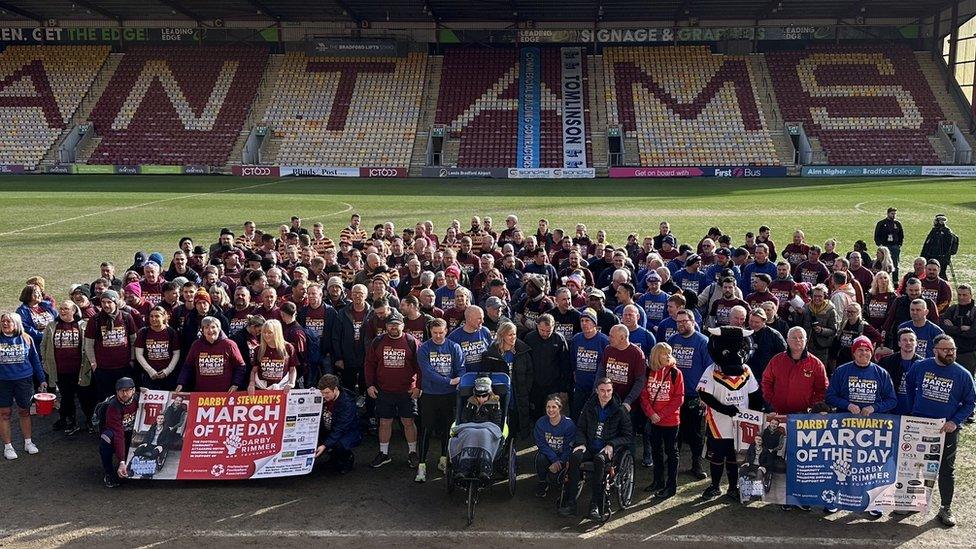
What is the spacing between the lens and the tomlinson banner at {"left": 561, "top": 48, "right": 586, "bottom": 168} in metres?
47.7

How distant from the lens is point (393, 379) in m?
8.84

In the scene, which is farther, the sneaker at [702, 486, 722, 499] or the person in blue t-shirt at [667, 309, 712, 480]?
the person in blue t-shirt at [667, 309, 712, 480]

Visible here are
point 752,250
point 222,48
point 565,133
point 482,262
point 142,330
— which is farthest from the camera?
point 222,48

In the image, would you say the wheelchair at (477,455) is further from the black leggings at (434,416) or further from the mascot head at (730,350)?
the mascot head at (730,350)

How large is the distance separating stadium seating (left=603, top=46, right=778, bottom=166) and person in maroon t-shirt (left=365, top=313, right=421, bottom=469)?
130 feet

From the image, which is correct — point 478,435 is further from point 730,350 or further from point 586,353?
point 730,350

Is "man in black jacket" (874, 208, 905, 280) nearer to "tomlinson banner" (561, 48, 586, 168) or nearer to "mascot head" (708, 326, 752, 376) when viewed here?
"mascot head" (708, 326, 752, 376)

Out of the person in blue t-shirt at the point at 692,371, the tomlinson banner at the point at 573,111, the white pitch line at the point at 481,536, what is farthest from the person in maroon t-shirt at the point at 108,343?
the tomlinson banner at the point at 573,111

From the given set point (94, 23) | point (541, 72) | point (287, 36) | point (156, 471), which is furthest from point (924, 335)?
point (94, 23)

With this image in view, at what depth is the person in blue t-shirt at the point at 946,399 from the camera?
7.48 metres

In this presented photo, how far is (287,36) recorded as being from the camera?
56.2 meters

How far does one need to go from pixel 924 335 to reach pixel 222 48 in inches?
2182

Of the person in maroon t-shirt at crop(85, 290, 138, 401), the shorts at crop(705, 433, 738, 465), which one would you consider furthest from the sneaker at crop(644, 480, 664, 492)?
the person in maroon t-shirt at crop(85, 290, 138, 401)

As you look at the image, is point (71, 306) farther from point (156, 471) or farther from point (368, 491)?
point (368, 491)
